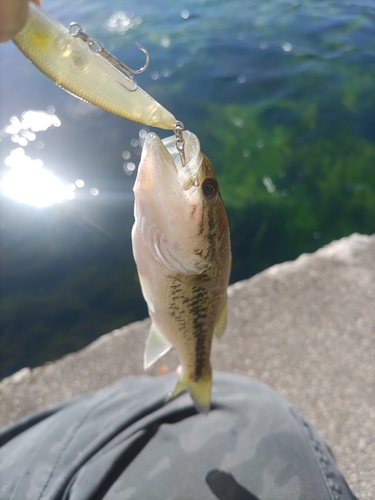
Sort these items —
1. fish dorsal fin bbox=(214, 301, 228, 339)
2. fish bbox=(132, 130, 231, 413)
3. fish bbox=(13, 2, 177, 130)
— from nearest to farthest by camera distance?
fish bbox=(13, 2, 177, 130)
fish bbox=(132, 130, 231, 413)
fish dorsal fin bbox=(214, 301, 228, 339)

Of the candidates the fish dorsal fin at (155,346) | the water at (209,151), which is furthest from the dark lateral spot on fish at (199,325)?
the water at (209,151)

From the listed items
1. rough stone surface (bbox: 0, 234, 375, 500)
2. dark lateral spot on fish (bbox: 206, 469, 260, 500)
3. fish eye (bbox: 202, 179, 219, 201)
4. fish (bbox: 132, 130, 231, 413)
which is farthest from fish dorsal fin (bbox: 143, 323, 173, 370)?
rough stone surface (bbox: 0, 234, 375, 500)

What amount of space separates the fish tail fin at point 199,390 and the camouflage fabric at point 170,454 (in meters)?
0.07

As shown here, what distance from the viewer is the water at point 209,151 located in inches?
185

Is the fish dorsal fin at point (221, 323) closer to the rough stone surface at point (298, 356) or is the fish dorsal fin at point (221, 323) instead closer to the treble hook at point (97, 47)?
the rough stone surface at point (298, 356)

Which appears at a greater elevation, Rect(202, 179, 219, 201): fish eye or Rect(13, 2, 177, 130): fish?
Rect(13, 2, 177, 130): fish

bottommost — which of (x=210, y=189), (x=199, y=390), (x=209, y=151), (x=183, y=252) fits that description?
(x=209, y=151)

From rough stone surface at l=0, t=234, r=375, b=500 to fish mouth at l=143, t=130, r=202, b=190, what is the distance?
6.85 feet

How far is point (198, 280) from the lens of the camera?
186 centimetres

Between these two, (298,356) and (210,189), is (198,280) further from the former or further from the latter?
(298,356)

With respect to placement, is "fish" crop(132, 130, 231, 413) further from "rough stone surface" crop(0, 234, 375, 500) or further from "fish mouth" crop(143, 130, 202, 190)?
"rough stone surface" crop(0, 234, 375, 500)

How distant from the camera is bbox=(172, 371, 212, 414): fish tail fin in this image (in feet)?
6.70

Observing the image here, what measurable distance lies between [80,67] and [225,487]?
1791 millimetres

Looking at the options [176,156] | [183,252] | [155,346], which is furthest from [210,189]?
[155,346]
